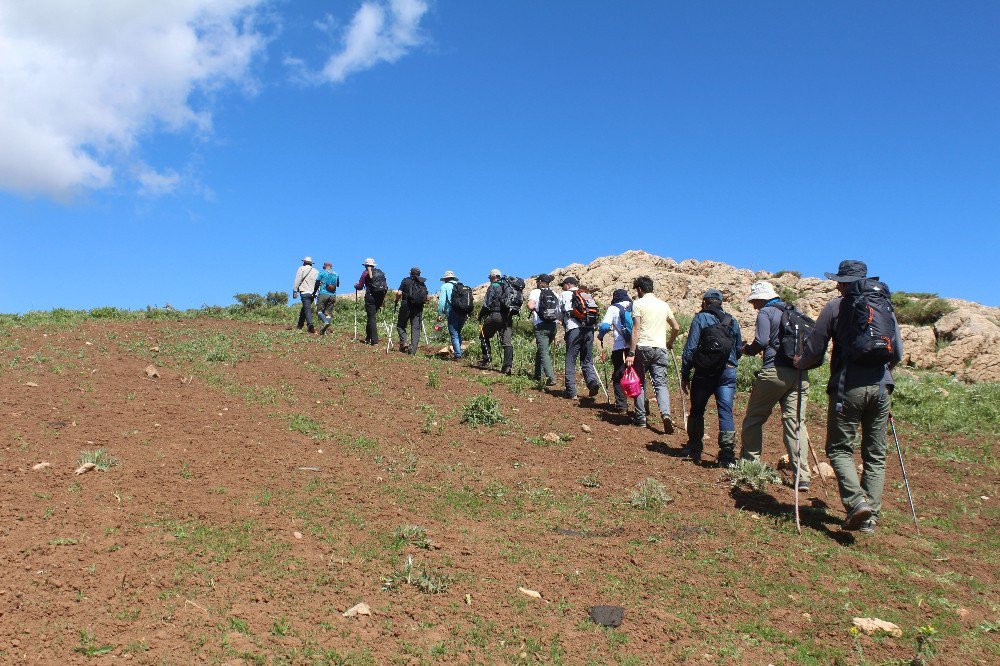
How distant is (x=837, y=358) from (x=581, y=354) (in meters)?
5.63

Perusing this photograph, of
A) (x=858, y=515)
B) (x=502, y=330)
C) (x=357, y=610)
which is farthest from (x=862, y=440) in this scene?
(x=502, y=330)

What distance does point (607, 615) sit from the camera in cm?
505

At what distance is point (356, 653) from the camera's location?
4453 mm

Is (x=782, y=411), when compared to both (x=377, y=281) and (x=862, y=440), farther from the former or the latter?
(x=377, y=281)

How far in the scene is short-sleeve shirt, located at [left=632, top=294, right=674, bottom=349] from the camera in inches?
398

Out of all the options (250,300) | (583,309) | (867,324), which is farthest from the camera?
(250,300)

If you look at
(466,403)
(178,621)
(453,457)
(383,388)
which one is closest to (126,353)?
(383,388)

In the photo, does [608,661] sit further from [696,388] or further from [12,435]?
[12,435]

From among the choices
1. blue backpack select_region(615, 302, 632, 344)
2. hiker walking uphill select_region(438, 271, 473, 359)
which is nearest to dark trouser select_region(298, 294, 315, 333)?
hiker walking uphill select_region(438, 271, 473, 359)

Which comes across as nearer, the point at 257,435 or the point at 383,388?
the point at 257,435

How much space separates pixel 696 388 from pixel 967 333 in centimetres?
1411

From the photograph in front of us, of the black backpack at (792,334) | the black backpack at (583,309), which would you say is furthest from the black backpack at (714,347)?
the black backpack at (583,309)

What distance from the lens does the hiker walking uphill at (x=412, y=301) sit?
15.0m

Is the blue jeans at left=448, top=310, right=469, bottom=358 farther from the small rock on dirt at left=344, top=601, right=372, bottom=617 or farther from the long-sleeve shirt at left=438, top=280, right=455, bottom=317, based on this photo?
the small rock on dirt at left=344, top=601, right=372, bottom=617
